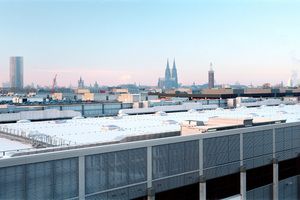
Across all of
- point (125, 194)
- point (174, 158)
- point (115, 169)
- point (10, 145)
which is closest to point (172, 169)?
point (174, 158)

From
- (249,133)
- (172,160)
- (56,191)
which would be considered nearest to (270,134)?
(249,133)

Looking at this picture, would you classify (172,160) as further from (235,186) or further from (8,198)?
(8,198)

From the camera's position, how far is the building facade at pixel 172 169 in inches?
733

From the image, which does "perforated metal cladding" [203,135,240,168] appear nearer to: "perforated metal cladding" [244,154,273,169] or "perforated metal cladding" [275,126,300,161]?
"perforated metal cladding" [244,154,273,169]

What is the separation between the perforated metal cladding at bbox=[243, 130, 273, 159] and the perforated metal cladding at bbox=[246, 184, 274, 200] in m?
3.16

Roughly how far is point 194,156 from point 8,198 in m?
13.6

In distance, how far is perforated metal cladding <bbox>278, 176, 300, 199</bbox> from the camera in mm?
34000

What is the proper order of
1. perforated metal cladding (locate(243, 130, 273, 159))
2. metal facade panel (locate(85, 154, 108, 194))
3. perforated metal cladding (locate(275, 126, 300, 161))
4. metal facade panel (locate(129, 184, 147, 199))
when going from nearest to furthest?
metal facade panel (locate(85, 154, 108, 194)) < metal facade panel (locate(129, 184, 147, 199)) < perforated metal cladding (locate(243, 130, 273, 159)) < perforated metal cladding (locate(275, 126, 300, 161))

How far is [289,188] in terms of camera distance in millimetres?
35188

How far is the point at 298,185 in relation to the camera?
36.4 m

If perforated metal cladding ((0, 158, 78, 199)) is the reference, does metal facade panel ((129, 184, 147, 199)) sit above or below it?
below

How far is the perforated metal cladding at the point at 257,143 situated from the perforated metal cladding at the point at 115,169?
1122 centimetres

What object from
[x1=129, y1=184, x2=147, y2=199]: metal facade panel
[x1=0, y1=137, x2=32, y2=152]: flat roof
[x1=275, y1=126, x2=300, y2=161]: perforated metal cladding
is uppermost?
[x1=0, y1=137, x2=32, y2=152]: flat roof

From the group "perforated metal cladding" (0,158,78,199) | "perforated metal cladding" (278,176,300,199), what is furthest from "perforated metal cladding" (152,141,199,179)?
"perforated metal cladding" (278,176,300,199)
